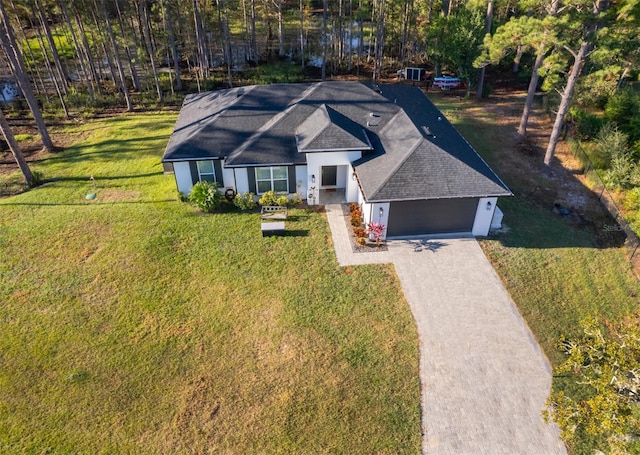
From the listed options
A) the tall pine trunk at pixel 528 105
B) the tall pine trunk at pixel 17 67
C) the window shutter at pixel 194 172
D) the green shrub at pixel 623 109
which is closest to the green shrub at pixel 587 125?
the green shrub at pixel 623 109

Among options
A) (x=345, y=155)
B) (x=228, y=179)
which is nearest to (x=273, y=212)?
(x=228, y=179)

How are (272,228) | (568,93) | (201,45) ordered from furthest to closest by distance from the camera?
(201,45), (568,93), (272,228)

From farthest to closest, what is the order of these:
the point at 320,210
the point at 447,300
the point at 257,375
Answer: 1. the point at 320,210
2. the point at 447,300
3. the point at 257,375

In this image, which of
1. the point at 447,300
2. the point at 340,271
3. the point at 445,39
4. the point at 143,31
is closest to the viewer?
the point at 447,300

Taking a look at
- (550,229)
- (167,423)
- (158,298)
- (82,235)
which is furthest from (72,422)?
(550,229)

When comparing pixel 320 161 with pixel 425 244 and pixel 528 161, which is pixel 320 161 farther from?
pixel 528 161

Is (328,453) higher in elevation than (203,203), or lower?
lower

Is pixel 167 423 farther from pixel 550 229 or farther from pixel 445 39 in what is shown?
pixel 445 39
